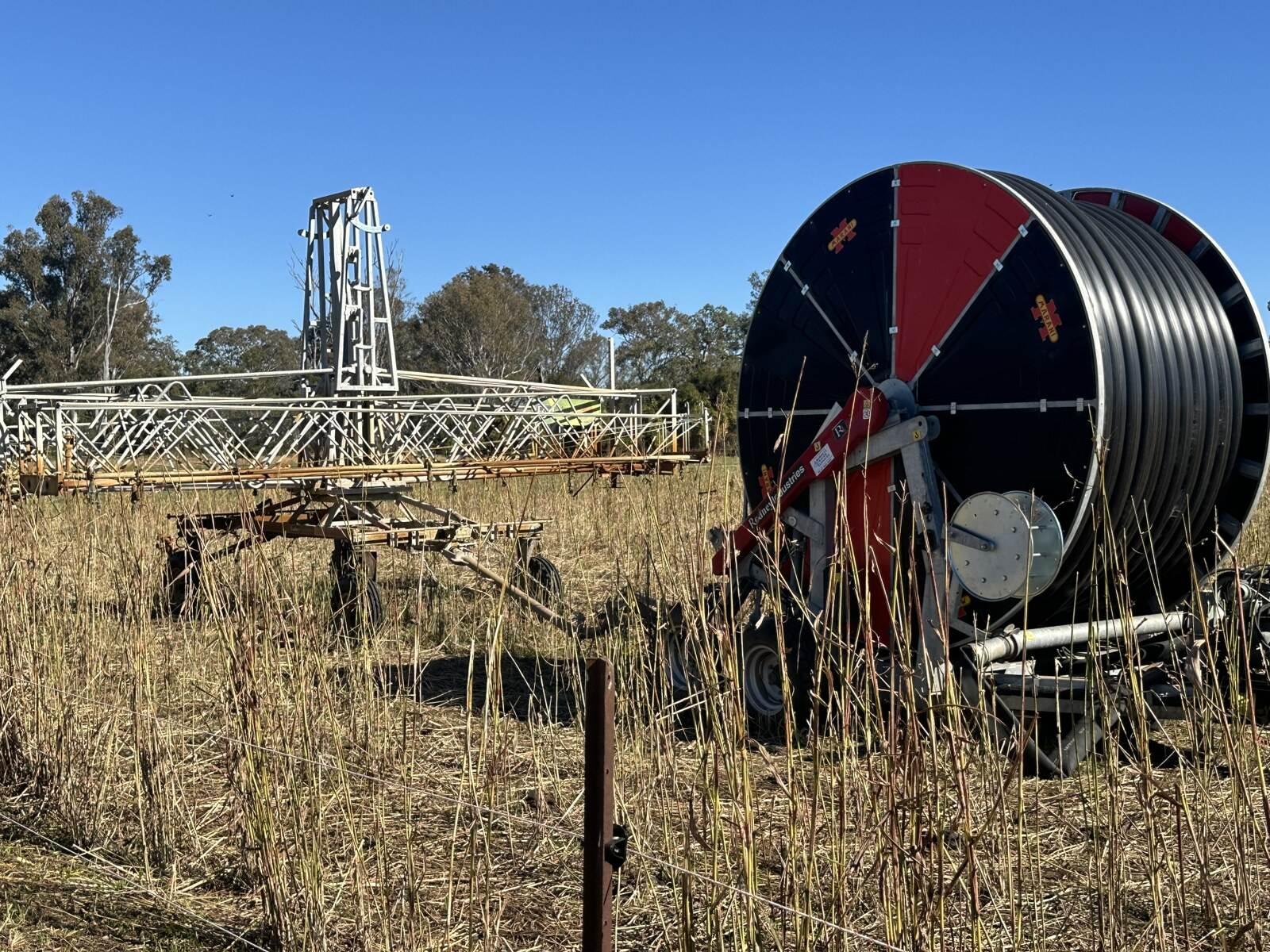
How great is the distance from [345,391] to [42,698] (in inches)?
315

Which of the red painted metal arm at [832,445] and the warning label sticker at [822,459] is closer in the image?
the red painted metal arm at [832,445]

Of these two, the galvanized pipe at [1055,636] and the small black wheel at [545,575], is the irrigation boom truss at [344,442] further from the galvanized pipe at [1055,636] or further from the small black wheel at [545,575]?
the galvanized pipe at [1055,636]

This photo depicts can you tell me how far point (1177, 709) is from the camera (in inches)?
215

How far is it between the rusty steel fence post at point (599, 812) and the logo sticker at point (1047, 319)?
140 inches

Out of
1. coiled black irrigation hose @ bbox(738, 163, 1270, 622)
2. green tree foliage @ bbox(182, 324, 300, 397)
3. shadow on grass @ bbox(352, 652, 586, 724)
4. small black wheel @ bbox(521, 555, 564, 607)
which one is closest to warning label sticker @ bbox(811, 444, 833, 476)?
coiled black irrigation hose @ bbox(738, 163, 1270, 622)

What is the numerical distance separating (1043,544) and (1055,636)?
559 millimetres

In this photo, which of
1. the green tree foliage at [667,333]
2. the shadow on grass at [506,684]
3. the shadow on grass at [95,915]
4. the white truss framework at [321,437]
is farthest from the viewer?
the green tree foliage at [667,333]

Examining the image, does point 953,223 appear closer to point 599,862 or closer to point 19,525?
point 599,862

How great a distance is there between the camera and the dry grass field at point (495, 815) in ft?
10.6

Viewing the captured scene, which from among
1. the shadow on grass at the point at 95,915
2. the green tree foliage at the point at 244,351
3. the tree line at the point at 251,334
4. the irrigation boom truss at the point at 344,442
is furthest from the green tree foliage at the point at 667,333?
the shadow on grass at the point at 95,915

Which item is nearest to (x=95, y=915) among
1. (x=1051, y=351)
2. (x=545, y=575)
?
(x=1051, y=351)

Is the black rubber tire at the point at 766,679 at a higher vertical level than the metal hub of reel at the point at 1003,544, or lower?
lower

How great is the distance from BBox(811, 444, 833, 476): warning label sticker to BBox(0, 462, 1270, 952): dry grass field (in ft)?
2.93

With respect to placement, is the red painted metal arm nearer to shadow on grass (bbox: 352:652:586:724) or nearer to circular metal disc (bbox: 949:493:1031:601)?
circular metal disc (bbox: 949:493:1031:601)
